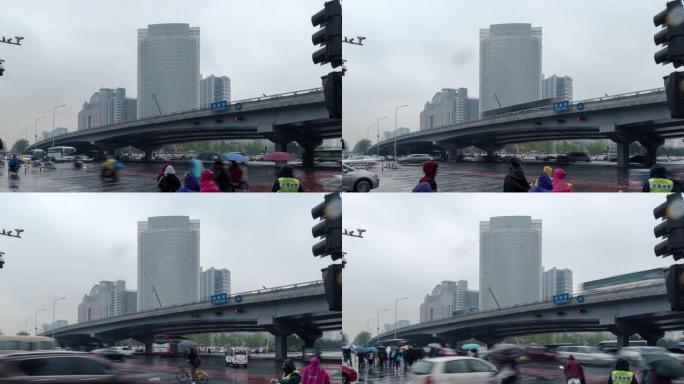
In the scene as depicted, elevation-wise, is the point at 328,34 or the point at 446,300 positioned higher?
the point at 328,34

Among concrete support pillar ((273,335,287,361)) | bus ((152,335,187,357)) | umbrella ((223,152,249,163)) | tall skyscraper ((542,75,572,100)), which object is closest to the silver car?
umbrella ((223,152,249,163))

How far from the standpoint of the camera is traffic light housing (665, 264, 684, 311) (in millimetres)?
18094

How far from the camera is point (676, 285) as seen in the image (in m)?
18.2

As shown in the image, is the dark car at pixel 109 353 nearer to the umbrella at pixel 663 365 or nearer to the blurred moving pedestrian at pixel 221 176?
the blurred moving pedestrian at pixel 221 176

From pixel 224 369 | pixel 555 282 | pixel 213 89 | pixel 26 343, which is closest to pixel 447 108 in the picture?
pixel 555 282

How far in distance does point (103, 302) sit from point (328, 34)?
19.1 feet

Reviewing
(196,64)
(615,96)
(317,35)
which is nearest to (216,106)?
(196,64)

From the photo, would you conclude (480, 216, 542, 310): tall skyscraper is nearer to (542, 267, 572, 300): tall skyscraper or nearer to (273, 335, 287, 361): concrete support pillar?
(542, 267, 572, 300): tall skyscraper

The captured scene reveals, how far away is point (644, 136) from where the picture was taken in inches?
736

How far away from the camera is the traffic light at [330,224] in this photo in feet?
56.4

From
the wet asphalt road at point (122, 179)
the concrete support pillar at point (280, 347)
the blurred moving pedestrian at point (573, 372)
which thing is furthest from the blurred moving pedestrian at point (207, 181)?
the blurred moving pedestrian at point (573, 372)

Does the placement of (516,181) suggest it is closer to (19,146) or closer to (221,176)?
(221,176)

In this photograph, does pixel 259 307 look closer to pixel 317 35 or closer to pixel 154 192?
pixel 154 192

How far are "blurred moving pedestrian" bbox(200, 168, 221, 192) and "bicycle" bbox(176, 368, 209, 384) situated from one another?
10.6 ft
